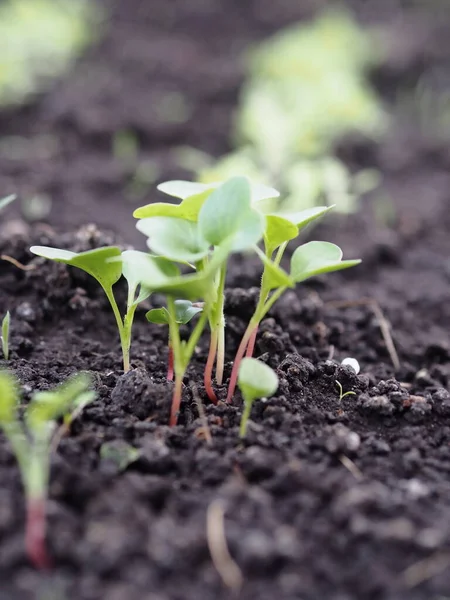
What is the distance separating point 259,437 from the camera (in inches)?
51.2

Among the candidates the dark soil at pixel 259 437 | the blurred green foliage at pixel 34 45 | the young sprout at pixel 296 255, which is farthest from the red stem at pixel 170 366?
the blurred green foliage at pixel 34 45

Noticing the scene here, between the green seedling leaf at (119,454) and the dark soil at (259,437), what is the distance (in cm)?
1

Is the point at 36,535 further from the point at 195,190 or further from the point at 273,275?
the point at 195,190

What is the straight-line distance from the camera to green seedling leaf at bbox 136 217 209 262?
3.89ft

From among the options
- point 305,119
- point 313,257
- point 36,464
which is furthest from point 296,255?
point 305,119

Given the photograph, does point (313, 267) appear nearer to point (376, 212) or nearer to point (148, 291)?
point (148, 291)

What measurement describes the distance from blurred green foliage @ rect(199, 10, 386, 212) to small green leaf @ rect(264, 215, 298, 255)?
1.35 meters

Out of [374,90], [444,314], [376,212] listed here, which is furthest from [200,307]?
[374,90]

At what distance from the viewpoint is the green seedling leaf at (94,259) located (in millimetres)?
1280

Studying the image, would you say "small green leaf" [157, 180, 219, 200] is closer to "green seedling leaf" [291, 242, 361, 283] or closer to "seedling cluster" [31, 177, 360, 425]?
"seedling cluster" [31, 177, 360, 425]

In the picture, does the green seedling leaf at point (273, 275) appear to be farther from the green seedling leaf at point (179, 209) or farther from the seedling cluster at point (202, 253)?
the green seedling leaf at point (179, 209)

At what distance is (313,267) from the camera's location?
4.23 ft

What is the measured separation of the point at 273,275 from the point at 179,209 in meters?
0.25

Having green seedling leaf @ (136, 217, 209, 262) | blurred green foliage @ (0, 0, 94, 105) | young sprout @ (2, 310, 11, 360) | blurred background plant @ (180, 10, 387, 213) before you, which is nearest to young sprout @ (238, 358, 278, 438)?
green seedling leaf @ (136, 217, 209, 262)
